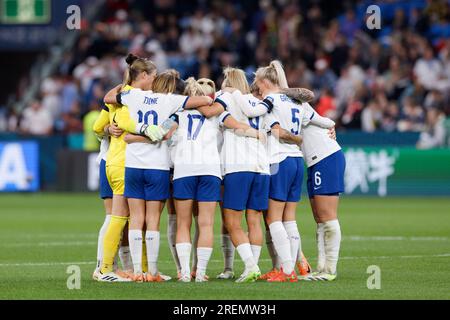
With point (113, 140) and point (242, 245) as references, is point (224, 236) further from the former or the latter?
point (113, 140)

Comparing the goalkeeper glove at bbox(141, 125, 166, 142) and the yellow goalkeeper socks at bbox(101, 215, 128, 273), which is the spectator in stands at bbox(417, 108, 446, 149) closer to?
the yellow goalkeeper socks at bbox(101, 215, 128, 273)

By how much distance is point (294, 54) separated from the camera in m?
30.2

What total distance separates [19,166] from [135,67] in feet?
55.0

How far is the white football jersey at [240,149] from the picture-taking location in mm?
11297

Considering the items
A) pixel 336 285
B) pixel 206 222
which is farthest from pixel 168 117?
pixel 336 285

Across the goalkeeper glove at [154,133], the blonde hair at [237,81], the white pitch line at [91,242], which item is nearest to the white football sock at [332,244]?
the blonde hair at [237,81]

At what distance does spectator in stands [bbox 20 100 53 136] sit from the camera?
30.2 metres

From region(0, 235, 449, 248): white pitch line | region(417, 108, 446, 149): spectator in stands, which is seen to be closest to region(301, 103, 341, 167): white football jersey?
region(0, 235, 449, 248): white pitch line

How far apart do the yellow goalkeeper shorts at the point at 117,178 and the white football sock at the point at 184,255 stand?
882 mm

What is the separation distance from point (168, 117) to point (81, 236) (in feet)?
21.1

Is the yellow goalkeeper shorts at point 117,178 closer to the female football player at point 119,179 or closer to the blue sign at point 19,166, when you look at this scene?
the female football player at point 119,179

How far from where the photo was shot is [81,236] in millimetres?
17266

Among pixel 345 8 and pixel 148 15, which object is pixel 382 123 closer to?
pixel 345 8
